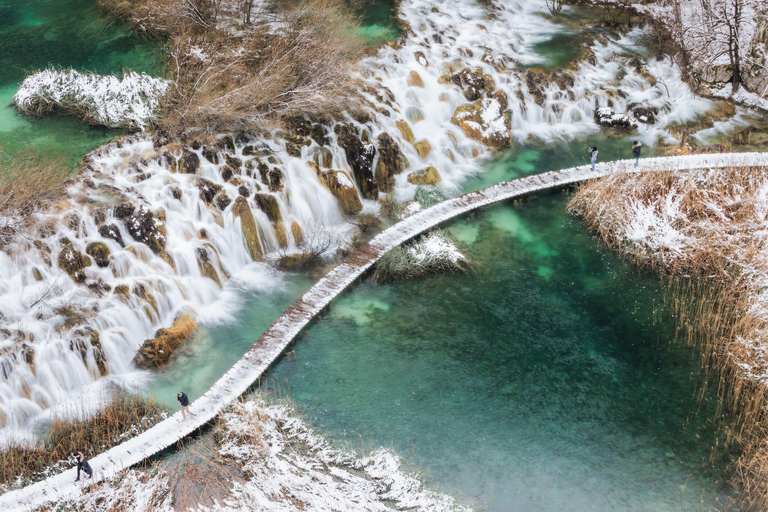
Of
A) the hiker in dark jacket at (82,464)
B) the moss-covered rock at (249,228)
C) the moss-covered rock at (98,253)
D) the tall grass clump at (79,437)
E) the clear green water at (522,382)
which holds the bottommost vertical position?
the clear green water at (522,382)

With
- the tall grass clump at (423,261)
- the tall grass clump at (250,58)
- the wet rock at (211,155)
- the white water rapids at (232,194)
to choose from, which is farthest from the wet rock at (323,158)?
the tall grass clump at (423,261)

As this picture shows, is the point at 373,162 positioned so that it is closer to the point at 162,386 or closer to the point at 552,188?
the point at 552,188

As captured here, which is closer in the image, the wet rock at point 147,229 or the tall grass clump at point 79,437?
the tall grass clump at point 79,437

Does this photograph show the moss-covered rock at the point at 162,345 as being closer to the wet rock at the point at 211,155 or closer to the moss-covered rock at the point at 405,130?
the wet rock at the point at 211,155

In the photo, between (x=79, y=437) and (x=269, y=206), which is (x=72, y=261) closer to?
(x=79, y=437)

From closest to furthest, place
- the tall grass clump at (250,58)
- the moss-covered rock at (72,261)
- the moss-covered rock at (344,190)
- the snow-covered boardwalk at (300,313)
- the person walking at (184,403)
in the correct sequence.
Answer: the snow-covered boardwalk at (300,313) → the person walking at (184,403) → the moss-covered rock at (72,261) → the moss-covered rock at (344,190) → the tall grass clump at (250,58)

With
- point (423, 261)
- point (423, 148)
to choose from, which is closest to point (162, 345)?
point (423, 261)

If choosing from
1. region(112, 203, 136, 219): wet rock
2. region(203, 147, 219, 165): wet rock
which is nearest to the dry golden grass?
region(112, 203, 136, 219): wet rock

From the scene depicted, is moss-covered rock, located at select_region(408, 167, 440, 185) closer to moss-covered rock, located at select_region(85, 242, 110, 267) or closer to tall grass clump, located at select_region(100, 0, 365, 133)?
tall grass clump, located at select_region(100, 0, 365, 133)
